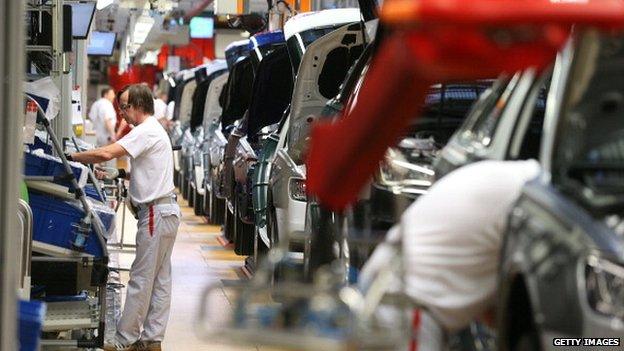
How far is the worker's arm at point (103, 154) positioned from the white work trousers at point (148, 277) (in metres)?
0.42

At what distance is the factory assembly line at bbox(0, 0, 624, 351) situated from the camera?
13.7 feet

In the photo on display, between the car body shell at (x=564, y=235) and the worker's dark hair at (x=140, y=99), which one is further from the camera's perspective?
the worker's dark hair at (x=140, y=99)

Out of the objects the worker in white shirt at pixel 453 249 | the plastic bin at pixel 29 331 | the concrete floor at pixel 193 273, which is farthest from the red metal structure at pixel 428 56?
the concrete floor at pixel 193 273

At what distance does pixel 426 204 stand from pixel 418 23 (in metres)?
1.21

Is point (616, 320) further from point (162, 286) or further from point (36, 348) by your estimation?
point (162, 286)

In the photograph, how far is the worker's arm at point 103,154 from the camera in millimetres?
10078

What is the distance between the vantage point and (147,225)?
10148mm

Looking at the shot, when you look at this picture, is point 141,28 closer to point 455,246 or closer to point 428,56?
point 455,246

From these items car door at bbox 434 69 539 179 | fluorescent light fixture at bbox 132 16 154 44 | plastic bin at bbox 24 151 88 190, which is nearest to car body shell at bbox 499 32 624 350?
car door at bbox 434 69 539 179

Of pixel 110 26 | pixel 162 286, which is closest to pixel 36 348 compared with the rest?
pixel 162 286

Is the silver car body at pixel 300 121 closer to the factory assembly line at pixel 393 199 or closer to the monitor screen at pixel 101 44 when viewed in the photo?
the factory assembly line at pixel 393 199

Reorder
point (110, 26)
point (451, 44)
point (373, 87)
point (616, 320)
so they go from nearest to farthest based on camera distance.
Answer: point (451, 44), point (373, 87), point (616, 320), point (110, 26)

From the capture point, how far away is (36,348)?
19.0 feet

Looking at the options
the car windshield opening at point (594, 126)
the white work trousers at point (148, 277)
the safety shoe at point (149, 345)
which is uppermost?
the car windshield opening at point (594, 126)
